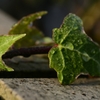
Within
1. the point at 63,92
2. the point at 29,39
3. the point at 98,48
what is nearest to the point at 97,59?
the point at 98,48

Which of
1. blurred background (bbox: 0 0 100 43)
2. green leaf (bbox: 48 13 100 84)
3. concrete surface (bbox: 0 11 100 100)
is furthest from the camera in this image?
blurred background (bbox: 0 0 100 43)

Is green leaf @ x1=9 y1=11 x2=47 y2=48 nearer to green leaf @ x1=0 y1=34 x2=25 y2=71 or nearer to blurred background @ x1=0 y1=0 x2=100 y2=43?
green leaf @ x1=0 y1=34 x2=25 y2=71

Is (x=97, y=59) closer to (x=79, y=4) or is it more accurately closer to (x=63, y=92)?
(x=63, y=92)

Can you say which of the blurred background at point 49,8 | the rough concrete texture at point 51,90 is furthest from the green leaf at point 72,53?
the blurred background at point 49,8

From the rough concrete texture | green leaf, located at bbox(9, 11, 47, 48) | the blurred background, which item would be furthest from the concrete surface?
the blurred background

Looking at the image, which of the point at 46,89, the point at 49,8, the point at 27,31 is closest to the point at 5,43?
the point at 46,89
